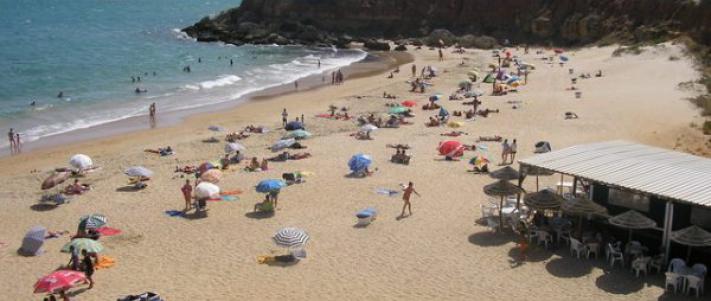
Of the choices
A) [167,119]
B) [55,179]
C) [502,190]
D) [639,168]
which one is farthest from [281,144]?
[639,168]

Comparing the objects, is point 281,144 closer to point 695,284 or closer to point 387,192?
point 387,192

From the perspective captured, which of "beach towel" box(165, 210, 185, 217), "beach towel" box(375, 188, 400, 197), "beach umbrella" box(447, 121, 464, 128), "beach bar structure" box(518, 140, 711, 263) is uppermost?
"beach bar structure" box(518, 140, 711, 263)

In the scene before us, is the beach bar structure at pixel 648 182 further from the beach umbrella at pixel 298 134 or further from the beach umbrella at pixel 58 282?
the beach umbrella at pixel 298 134

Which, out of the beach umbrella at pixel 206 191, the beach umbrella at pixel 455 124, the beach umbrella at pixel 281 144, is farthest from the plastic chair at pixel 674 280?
the beach umbrella at pixel 455 124

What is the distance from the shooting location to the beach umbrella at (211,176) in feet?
65.3

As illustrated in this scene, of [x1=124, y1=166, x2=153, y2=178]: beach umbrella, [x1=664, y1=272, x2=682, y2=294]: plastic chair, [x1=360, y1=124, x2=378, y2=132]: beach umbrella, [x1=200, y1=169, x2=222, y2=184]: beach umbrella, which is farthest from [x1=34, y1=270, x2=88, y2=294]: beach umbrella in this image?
[x1=360, y1=124, x2=378, y2=132]: beach umbrella

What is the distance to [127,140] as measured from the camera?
28.3 metres

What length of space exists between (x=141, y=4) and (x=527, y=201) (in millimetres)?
116334

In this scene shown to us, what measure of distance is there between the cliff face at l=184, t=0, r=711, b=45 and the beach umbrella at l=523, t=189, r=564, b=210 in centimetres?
3538

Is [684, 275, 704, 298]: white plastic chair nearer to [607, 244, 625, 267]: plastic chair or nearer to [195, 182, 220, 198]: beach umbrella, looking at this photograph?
[607, 244, 625, 267]: plastic chair

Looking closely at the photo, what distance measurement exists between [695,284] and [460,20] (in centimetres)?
5506

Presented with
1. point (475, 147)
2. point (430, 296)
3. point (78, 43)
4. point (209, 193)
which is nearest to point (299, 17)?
point (78, 43)

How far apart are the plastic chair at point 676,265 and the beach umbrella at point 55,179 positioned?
54.0 ft

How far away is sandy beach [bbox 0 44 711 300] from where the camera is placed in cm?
1348
